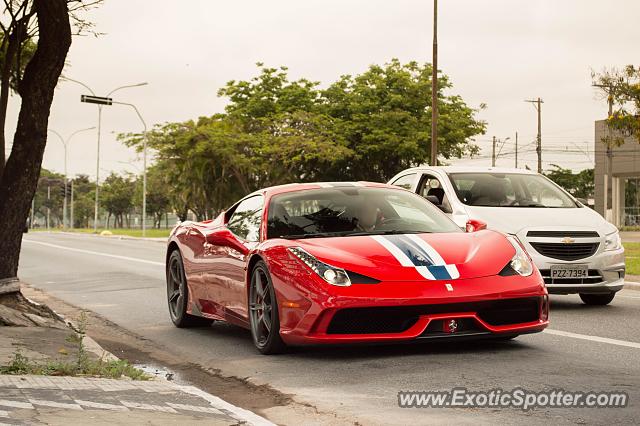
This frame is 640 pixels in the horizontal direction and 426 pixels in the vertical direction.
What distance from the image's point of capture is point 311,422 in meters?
5.67

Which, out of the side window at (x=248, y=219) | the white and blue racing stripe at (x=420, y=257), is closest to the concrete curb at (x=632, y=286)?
the side window at (x=248, y=219)

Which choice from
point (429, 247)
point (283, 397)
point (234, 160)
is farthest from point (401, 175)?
point (234, 160)

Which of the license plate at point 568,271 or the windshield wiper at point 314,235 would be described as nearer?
the windshield wiper at point 314,235

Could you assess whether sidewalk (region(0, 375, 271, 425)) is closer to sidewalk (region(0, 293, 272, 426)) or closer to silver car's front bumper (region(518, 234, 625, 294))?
sidewalk (region(0, 293, 272, 426))

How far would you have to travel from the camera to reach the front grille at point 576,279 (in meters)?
11.3

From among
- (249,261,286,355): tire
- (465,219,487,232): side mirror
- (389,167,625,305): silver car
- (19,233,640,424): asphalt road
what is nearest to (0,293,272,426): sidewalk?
(19,233,640,424): asphalt road

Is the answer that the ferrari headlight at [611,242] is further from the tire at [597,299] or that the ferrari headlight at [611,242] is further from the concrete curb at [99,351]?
the concrete curb at [99,351]

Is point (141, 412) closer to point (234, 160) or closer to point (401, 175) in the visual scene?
point (401, 175)

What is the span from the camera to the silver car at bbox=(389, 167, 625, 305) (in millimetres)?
11422

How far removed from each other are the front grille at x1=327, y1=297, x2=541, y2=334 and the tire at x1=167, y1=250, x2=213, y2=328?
130 inches

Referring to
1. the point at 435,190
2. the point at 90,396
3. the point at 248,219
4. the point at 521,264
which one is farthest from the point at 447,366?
the point at 435,190

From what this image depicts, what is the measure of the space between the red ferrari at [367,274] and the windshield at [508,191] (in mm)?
3613

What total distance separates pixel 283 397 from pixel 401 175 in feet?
26.6

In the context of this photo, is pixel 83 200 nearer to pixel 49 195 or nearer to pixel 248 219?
pixel 49 195
